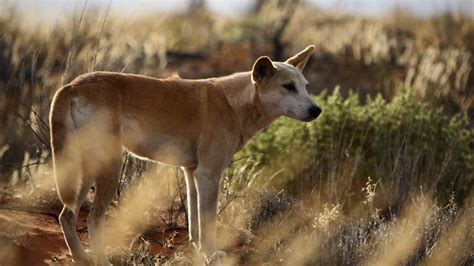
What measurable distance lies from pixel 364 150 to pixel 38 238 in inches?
186

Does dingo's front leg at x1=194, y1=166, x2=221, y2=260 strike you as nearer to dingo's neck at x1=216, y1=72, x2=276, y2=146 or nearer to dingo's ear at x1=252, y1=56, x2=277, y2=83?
dingo's neck at x1=216, y1=72, x2=276, y2=146

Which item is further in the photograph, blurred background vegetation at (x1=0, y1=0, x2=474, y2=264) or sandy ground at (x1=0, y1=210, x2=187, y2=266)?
blurred background vegetation at (x1=0, y1=0, x2=474, y2=264)

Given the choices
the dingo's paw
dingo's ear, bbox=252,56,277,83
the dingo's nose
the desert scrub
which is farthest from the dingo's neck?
the desert scrub

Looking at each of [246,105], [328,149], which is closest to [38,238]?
[246,105]

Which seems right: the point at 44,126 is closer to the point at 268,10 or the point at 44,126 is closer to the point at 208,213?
the point at 208,213

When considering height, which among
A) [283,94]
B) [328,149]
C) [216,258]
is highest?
[283,94]

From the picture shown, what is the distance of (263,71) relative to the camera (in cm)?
699

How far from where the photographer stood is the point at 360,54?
1862cm

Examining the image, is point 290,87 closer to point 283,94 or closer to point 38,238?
point 283,94

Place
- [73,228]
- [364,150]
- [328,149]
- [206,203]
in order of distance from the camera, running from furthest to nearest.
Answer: [364,150] → [328,149] → [206,203] → [73,228]

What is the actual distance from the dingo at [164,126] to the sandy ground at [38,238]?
11.3 inches

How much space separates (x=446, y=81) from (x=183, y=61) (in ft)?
20.8

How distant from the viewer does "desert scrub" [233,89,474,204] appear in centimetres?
916

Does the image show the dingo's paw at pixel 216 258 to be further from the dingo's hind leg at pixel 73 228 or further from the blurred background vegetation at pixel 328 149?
the dingo's hind leg at pixel 73 228
